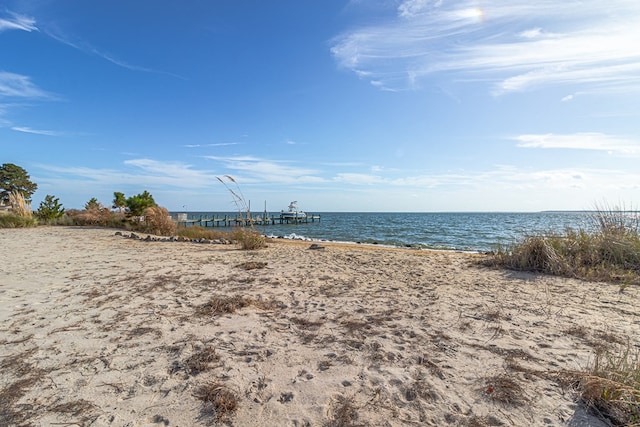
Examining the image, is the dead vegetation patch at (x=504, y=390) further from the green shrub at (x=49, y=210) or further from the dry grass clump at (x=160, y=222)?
the green shrub at (x=49, y=210)

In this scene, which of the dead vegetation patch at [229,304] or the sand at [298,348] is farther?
the dead vegetation patch at [229,304]

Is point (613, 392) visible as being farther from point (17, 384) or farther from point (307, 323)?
point (17, 384)

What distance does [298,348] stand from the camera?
3150 millimetres

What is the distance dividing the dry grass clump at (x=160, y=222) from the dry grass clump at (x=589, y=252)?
13445mm

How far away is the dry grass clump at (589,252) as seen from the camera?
661cm

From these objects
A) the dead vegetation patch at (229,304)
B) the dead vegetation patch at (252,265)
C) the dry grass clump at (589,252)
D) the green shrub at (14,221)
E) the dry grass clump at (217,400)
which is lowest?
the dry grass clump at (217,400)

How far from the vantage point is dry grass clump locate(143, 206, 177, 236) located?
14703 millimetres

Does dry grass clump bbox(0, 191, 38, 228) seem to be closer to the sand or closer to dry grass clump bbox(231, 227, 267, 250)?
the sand

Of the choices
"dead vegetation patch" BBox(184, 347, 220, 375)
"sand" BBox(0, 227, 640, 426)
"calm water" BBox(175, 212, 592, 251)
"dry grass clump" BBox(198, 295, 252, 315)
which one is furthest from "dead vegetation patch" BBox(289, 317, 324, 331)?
"calm water" BBox(175, 212, 592, 251)

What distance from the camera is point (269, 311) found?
4.23 meters

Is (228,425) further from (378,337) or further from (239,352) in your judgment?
(378,337)

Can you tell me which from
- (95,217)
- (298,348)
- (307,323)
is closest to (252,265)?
(307,323)

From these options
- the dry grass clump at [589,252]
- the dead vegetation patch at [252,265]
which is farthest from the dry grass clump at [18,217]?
the dry grass clump at [589,252]

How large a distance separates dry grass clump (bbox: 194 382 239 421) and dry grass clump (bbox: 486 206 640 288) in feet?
23.8
